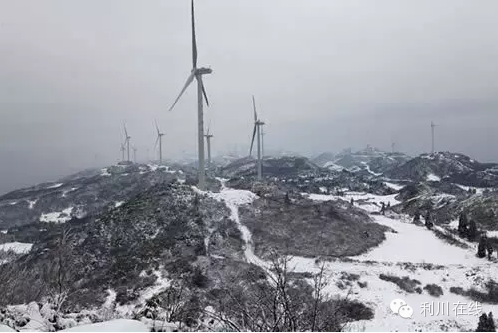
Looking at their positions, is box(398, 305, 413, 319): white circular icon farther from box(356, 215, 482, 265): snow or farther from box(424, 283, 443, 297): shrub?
box(356, 215, 482, 265): snow

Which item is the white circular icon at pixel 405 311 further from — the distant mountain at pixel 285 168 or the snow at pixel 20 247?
the distant mountain at pixel 285 168

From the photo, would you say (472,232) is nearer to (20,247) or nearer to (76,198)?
(20,247)

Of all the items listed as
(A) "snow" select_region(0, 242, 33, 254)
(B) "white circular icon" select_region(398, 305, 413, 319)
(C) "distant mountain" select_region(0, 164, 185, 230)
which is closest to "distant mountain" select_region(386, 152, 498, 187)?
(C) "distant mountain" select_region(0, 164, 185, 230)

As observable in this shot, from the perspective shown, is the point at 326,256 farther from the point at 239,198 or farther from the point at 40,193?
the point at 40,193

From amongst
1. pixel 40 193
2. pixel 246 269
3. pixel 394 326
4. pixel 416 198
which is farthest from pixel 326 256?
pixel 40 193

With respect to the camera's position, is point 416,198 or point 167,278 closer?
point 167,278

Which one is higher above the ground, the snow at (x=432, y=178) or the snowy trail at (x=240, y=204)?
the snowy trail at (x=240, y=204)

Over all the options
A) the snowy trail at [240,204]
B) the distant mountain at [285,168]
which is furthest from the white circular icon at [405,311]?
the distant mountain at [285,168]
